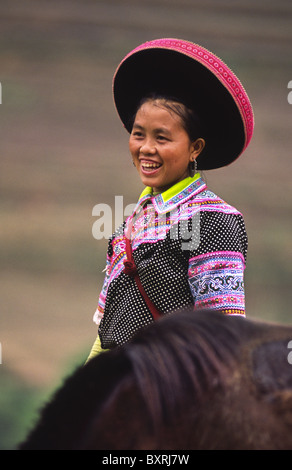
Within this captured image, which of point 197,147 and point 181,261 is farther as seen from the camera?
point 197,147

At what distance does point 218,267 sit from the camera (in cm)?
133

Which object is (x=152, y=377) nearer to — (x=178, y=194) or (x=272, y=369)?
(x=272, y=369)

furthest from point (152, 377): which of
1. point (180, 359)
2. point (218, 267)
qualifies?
point (218, 267)

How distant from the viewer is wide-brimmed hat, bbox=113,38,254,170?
4.72 feet

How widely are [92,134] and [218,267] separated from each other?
3.89 m

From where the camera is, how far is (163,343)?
724mm

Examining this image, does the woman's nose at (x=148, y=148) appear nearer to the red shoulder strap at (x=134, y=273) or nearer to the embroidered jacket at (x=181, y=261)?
the embroidered jacket at (x=181, y=261)

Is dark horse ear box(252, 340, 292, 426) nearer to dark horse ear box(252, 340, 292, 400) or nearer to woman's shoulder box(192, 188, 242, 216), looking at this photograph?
dark horse ear box(252, 340, 292, 400)

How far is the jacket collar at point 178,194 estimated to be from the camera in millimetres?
1451

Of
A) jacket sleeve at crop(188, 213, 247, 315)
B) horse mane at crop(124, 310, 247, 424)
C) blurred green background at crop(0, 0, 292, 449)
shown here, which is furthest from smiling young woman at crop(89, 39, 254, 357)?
blurred green background at crop(0, 0, 292, 449)

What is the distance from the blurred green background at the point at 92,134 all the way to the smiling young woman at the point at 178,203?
3.02 meters

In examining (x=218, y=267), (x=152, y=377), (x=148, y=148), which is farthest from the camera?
(x=148, y=148)

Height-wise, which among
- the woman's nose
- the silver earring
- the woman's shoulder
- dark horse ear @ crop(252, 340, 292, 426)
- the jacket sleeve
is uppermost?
the woman's nose

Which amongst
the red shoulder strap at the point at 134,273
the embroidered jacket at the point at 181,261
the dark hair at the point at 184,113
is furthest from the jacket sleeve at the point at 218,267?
the dark hair at the point at 184,113
